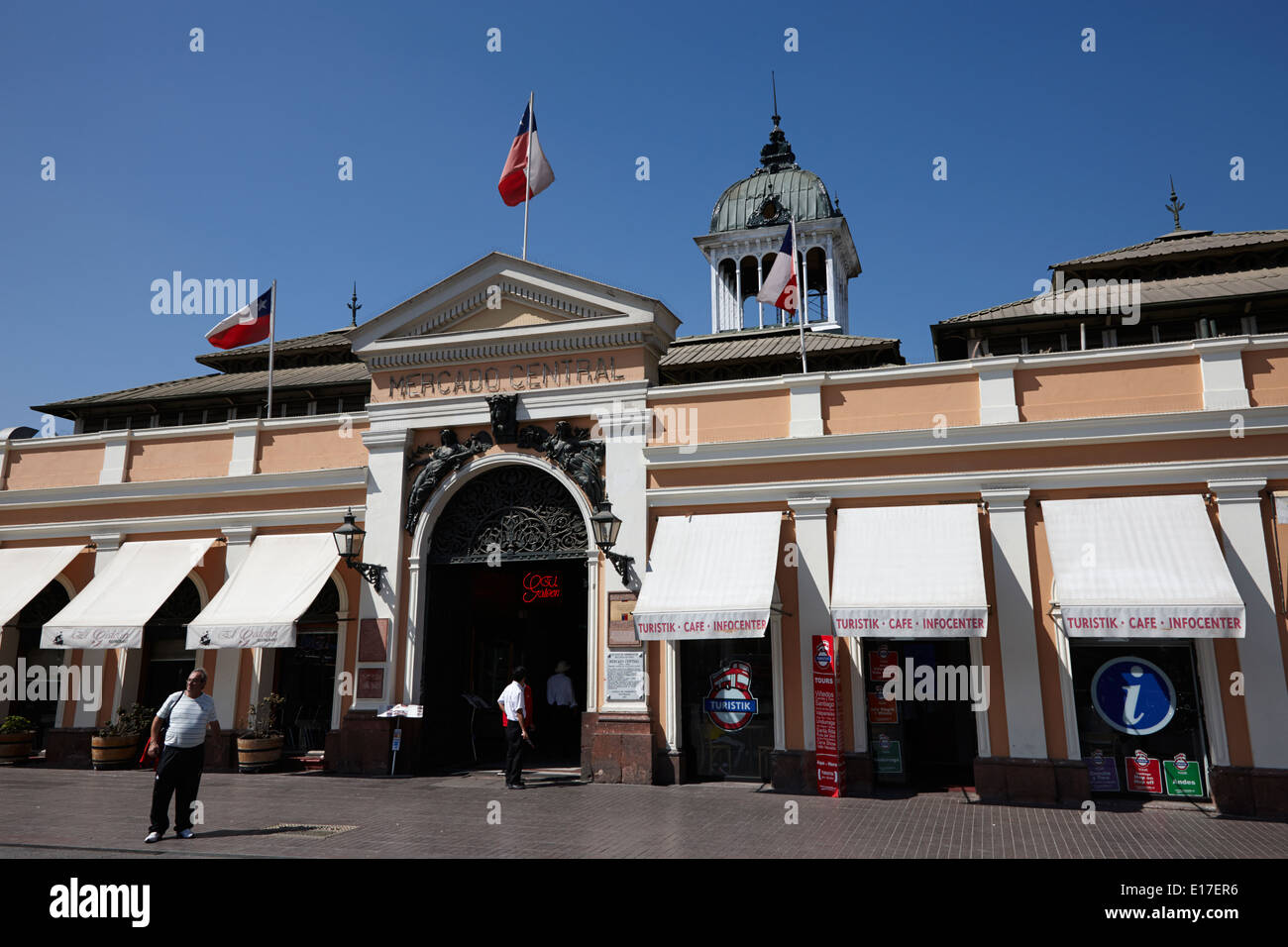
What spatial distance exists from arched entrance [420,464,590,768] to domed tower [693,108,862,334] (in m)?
23.6

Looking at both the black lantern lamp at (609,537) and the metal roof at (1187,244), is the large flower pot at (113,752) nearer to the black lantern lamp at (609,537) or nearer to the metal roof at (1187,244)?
the black lantern lamp at (609,537)

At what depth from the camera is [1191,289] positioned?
19.0 meters

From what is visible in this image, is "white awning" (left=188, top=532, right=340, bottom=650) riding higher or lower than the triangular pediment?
lower

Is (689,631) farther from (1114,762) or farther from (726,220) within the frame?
(726,220)

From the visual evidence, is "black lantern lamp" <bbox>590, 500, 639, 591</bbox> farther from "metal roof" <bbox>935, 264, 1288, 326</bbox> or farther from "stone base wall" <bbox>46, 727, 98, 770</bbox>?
"metal roof" <bbox>935, 264, 1288, 326</bbox>

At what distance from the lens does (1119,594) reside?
11406mm

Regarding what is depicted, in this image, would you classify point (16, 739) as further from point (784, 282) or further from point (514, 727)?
point (784, 282)

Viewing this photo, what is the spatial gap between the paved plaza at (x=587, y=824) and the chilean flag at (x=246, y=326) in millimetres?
8341

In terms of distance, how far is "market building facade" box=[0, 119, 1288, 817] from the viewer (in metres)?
12.0

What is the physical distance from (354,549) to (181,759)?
610 cm

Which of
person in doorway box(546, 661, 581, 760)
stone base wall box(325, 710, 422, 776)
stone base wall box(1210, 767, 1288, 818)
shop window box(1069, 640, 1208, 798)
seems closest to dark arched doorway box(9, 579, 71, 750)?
stone base wall box(325, 710, 422, 776)

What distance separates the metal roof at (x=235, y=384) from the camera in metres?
23.2

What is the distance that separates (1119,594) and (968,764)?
3397mm
